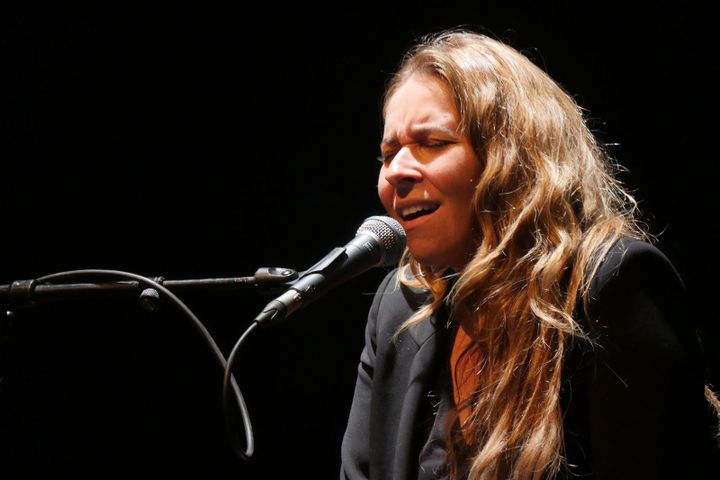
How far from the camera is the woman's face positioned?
136cm

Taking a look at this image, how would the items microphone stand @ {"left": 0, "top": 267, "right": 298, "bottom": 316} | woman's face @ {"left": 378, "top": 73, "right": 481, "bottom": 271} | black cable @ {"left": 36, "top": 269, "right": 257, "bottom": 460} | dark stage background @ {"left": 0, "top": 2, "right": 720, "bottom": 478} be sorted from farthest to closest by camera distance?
1. dark stage background @ {"left": 0, "top": 2, "right": 720, "bottom": 478}
2. woman's face @ {"left": 378, "top": 73, "right": 481, "bottom": 271}
3. microphone stand @ {"left": 0, "top": 267, "right": 298, "bottom": 316}
4. black cable @ {"left": 36, "top": 269, "right": 257, "bottom": 460}

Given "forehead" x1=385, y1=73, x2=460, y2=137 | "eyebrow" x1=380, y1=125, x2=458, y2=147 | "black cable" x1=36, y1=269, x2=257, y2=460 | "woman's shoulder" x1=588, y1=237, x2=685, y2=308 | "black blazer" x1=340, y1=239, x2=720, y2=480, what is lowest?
"black blazer" x1=340, y1=239, x2=720, y2=480

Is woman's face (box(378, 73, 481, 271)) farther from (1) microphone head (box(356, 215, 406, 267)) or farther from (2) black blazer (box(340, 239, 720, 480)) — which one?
(2) black blazer (box(340, 239, 720, 480))

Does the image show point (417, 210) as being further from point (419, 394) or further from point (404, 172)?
point (419, 394)

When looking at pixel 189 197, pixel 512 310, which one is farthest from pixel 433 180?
pixel 189 197

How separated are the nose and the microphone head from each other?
0.34 ft

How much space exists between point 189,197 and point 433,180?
1.39 m

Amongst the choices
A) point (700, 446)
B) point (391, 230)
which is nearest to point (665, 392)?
point (700, 446)

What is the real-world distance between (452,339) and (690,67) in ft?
4.39

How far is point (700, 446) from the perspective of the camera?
114cm

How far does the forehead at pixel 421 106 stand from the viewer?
1400 millimetres

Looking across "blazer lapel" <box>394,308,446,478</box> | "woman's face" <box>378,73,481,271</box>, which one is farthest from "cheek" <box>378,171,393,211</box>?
"blazer lapel" <box>394,308,446,478</box>

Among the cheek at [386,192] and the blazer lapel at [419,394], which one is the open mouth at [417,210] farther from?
the blazer lapel at [419,394]

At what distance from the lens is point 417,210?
1.38 m
